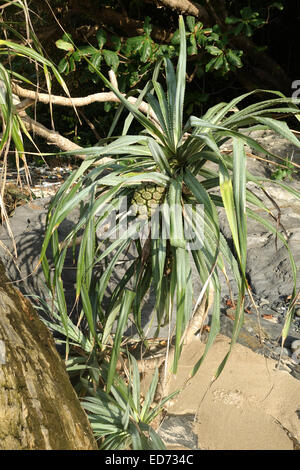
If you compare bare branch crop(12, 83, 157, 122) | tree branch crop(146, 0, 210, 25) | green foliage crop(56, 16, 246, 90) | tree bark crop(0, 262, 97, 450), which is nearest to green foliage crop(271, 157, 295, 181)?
green foliage crop(56, 16, 246, 90)

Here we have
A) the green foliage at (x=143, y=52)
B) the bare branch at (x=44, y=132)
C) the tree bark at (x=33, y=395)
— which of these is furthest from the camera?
the green foliage at (x=143, y=52)

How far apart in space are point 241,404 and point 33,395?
4.19ft

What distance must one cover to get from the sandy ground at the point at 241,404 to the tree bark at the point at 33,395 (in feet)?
2.17

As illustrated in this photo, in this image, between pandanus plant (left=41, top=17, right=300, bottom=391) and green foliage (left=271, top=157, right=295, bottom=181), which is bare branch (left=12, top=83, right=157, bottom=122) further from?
green foliage (left=271, top=157, right=295, bottom=181)

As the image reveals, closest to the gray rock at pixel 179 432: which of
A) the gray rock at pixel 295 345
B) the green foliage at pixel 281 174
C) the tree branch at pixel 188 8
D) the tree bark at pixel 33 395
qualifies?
the tree bark at pixel 33 395

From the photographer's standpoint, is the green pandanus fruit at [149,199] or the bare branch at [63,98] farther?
the bare branch at [63,98]

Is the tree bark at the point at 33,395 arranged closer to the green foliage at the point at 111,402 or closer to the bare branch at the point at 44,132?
the green foliage at the point at 111,402

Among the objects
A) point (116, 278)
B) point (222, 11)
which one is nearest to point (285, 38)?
point (222, 11)

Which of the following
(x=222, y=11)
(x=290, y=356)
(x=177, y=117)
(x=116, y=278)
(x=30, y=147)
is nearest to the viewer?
(x=177, y=117)

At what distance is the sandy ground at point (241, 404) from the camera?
210cm

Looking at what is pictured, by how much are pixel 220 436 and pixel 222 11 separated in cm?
373

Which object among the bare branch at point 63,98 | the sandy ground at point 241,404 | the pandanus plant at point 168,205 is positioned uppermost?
the bare branch at point 63,98

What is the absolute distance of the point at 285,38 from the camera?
591 centimetres
